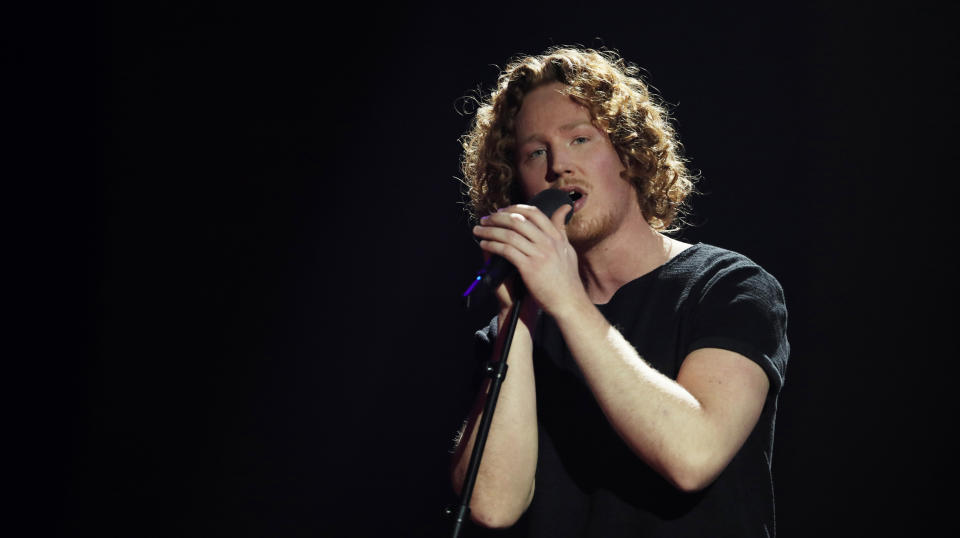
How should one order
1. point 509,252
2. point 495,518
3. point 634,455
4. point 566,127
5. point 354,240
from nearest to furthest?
point 509,252 → point 634,455 → point 495,518 → point 566,127 → point 354,240

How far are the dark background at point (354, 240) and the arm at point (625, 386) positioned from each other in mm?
1202

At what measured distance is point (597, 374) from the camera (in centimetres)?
118

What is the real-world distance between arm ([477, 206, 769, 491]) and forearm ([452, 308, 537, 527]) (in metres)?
0.35

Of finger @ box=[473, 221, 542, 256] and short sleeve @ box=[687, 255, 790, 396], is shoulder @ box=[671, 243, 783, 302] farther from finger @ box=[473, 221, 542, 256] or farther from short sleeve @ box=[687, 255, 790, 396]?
finger @ box=[473, 221, 542, 256]

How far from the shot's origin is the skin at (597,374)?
3.82 ft

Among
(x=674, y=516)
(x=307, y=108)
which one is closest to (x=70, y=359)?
(x=307, y=108)

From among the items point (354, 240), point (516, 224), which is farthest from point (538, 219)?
point (354, 240)

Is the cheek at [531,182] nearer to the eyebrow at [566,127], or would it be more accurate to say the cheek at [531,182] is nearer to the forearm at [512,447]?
the eyebrow at [566,127]

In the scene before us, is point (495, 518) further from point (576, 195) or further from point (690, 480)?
point (576, 195)

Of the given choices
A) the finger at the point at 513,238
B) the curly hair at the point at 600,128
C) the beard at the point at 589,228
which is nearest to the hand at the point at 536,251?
the finger at the point at 513,238

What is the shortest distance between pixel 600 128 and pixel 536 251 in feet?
2.47

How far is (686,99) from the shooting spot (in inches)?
95.1

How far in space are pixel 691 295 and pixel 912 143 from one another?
1233 mm

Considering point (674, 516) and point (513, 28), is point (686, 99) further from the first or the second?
point (674, 516)
